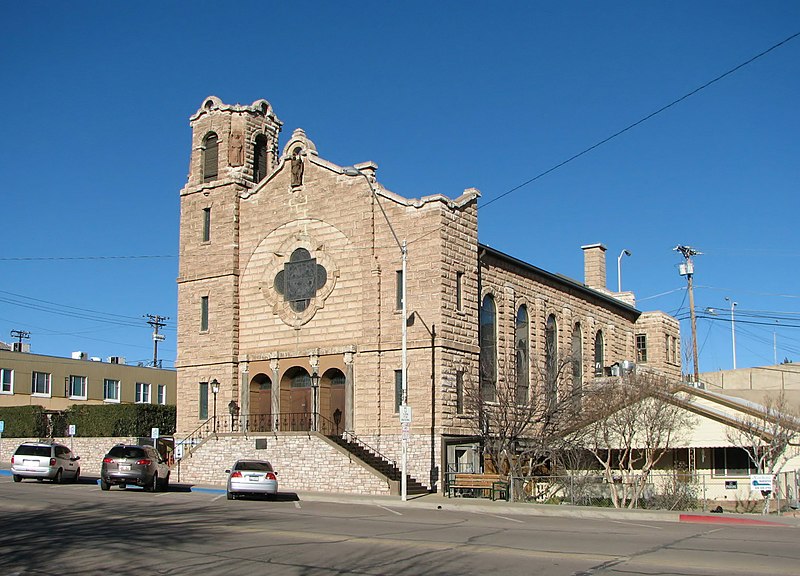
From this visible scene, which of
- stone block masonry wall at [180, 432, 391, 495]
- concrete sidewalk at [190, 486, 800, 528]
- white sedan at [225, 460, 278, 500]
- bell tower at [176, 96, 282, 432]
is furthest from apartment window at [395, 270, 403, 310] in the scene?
white sedan at [225, 460, 278, 500]

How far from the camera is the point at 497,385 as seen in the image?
1633 inches

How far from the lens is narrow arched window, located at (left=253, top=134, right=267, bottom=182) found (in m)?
Answer: 47.8

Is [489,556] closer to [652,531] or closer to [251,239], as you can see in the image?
[652,531]

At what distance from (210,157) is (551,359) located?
19.8 meters

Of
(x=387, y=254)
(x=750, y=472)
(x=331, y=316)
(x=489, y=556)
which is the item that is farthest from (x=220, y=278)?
(x=489, y=556)

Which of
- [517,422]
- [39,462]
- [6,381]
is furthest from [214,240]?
[6,381]

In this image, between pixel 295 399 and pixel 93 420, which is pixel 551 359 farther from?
pixel 93 420

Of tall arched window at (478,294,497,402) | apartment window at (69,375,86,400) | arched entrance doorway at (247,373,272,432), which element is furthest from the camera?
apartment window at (69,375,86,400)

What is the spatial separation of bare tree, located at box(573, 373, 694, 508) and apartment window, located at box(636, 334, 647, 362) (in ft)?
78.6

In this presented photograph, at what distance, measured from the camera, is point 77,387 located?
243ft

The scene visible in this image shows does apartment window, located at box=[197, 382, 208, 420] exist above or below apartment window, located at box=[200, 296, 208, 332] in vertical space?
below

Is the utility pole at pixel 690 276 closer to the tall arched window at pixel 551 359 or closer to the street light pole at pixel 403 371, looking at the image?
the tall arched window at pixel 551 359

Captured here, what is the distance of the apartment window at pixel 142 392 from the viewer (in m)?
80.9

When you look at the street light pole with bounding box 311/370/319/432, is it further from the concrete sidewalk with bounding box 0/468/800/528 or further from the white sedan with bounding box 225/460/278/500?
the white sedan with bounding box 225/460/278/500
